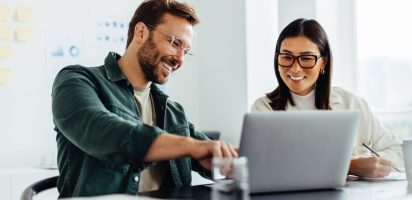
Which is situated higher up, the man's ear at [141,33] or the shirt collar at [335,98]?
the man's ear at [141,33]

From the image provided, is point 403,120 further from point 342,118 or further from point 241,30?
point 342,118

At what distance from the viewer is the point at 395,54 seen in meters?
3.00

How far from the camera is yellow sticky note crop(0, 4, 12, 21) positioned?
2.98m

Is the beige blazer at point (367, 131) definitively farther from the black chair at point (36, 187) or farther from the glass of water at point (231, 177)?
the glass of water at point (231, 177)

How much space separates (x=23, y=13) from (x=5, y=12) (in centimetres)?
10

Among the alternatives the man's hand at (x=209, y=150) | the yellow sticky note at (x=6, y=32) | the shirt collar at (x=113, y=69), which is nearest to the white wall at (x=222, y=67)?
the yellow sticky note at (x=6, y=32)

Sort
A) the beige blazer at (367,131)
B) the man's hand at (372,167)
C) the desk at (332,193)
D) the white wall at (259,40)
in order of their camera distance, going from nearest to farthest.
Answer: the desk at (332,193)
the man's hand at (372,167)
the beige blazer at (367,131)
the white wall at (259,40)

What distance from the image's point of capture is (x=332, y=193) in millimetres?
A: 1335

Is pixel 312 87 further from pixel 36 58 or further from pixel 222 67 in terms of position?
pixel 36 58

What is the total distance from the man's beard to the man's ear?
2 centimetres

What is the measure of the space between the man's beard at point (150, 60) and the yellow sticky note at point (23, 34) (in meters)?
1.54

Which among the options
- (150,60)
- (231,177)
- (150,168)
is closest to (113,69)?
(150,60)

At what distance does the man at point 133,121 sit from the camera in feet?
3.84

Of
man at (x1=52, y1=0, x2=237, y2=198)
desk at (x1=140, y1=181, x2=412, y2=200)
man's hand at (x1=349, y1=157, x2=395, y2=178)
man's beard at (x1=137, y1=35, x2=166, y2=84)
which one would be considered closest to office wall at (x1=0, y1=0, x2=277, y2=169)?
man at (x1=52, y1=0, x2=237, y2=198)
